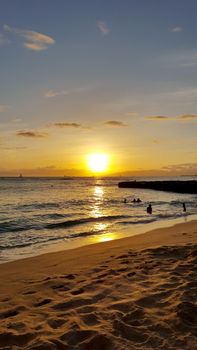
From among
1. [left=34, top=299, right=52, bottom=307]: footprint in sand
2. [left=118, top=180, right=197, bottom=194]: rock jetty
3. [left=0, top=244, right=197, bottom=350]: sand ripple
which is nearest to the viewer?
[left=0, top=244, right=197, bottom=350]: sand ripple

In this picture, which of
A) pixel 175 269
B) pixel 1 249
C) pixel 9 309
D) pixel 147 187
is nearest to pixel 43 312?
pixel 9 309

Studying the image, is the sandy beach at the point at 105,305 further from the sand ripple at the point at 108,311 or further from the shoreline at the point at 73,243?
the shoreline at the point at 73,243

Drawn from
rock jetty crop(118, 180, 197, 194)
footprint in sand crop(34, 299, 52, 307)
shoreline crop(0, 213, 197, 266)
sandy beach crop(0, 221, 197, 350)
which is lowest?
shoreline crop(0, 213, 197, 266)

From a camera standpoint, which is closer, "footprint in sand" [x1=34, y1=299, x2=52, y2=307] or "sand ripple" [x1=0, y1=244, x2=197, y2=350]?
"sand ripple" [x1=0, y1=244, x2=197, y2=350]

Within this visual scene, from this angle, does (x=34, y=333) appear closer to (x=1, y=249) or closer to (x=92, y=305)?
(x=92, y=305)

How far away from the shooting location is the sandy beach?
4613mm

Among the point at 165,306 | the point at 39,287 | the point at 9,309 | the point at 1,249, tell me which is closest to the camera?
the point at 165,306

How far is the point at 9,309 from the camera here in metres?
6.07

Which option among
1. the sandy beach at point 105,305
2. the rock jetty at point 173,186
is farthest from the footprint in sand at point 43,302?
the rock jetty at point 173,186

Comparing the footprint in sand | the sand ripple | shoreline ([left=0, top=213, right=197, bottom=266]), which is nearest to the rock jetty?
shoreline ([left=0, top=213, right=197, bottom=266])

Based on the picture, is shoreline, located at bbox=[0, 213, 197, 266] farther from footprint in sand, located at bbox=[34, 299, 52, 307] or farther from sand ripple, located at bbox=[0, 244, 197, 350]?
footprint in sand, located at bbox=[34, 299, 52, 307]

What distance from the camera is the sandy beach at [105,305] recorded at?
4.61 metres

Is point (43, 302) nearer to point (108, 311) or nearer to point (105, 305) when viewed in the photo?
point (105, 305)

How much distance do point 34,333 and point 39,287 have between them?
2700mm
